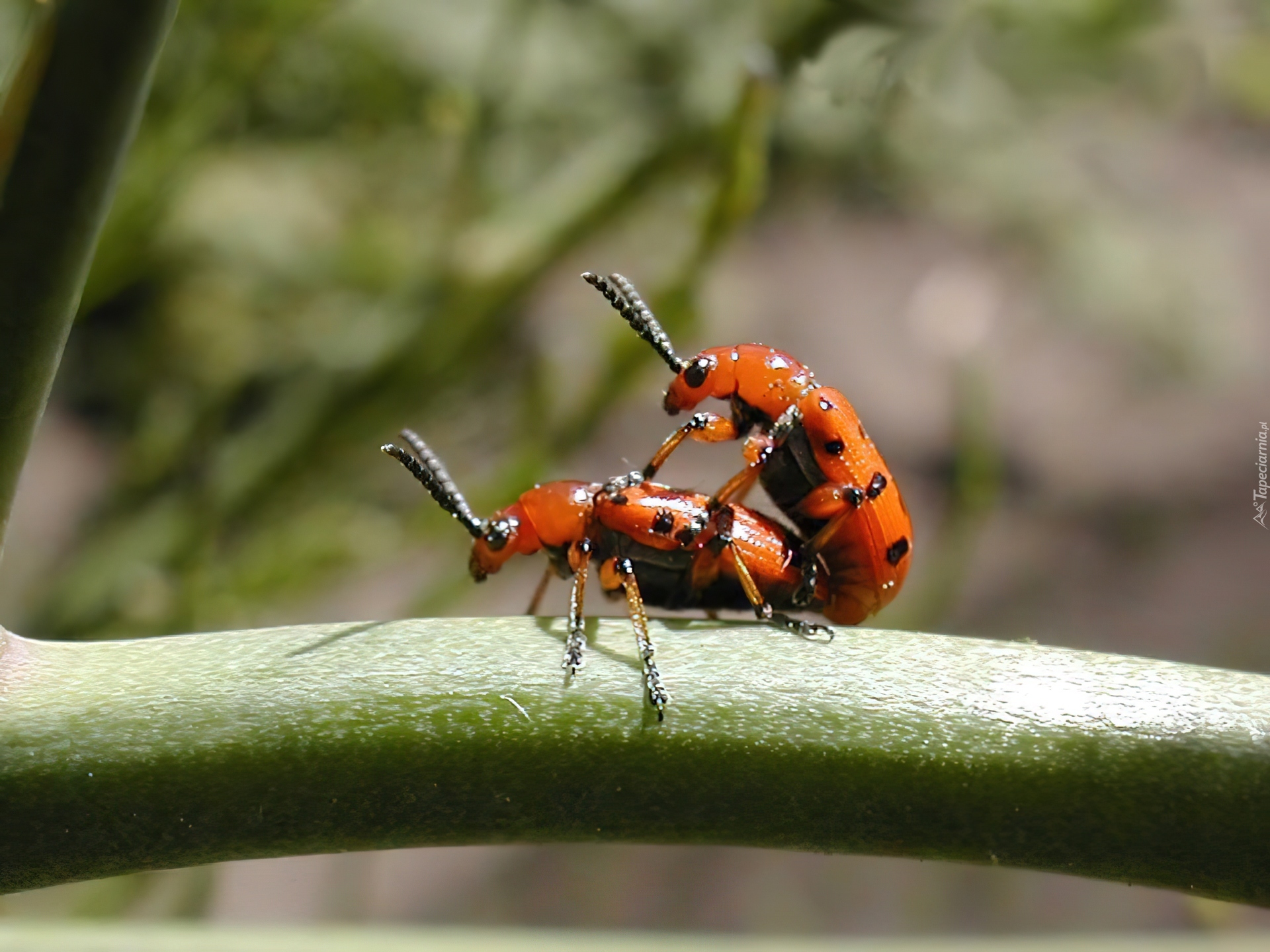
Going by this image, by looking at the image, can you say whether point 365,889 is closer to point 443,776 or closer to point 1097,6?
point 443,776

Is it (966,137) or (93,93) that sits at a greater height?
(966,137)

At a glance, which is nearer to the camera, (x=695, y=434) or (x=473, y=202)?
(x=695, y=434)

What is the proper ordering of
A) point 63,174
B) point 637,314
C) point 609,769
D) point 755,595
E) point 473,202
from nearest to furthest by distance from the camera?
point 63,174
point 609,769
point 755,595
point 637,314
point 473,202

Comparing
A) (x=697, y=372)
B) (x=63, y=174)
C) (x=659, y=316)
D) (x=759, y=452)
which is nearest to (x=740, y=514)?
(x=759, y=452)

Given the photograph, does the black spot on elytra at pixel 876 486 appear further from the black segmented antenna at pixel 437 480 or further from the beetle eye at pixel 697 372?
the black segmented antenna at pixel 437 480

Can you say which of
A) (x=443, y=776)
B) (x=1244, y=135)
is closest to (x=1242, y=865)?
(x=443, y=776)

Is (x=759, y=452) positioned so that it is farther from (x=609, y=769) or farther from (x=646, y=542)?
(x=609, y=769)

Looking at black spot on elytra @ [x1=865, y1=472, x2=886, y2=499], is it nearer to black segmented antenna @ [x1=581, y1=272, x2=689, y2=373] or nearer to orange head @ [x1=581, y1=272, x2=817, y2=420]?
orange head @ [x1=581, y1=272, x2=817, y2=420]
